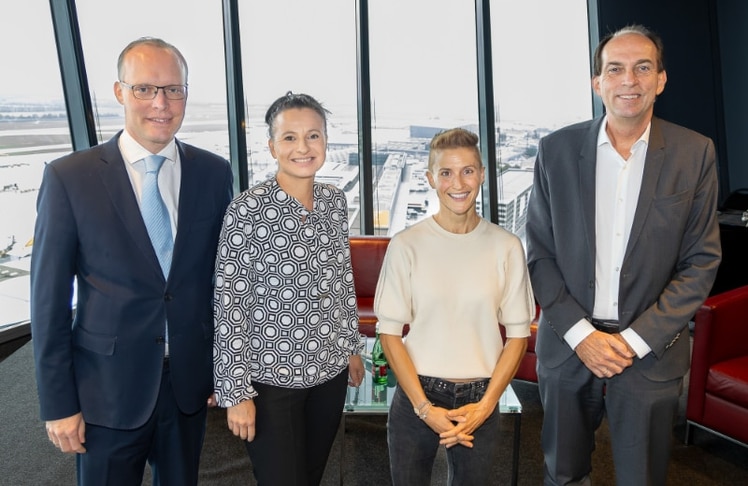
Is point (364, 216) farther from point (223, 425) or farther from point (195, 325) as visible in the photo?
point (195, 325)

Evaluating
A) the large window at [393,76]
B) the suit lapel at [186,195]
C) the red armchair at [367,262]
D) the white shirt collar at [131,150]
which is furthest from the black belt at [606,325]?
the large window at [393,76]

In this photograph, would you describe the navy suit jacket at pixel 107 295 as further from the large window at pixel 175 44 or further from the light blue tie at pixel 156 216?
the large window at pixel 175 44

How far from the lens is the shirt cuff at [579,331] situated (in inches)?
75.5

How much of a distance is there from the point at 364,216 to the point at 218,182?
13.0ft

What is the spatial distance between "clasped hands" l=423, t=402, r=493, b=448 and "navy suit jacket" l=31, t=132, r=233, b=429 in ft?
2.42

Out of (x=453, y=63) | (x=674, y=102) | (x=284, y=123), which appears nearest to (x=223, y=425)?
(x=284, y=123)

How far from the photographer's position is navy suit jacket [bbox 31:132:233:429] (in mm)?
1586

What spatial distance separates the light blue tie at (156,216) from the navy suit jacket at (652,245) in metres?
1.20

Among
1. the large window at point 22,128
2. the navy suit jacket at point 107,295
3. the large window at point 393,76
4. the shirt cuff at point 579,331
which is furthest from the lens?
the large window at point 393,76

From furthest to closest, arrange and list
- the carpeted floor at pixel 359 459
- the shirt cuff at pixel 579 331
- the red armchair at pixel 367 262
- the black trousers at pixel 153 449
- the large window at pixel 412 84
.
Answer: the large window at pixel 412 84 < the red armchair at pixel 367 262 < the carpeted floor at pixel 359 459 < the shirt cuff at pixel 579 331 < the black trousers at pixel 153 449

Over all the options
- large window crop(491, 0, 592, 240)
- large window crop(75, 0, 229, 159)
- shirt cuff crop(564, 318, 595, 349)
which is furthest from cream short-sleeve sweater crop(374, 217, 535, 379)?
large window crop(491, 0, 592, 240)

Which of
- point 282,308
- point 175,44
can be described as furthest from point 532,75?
point 282,308

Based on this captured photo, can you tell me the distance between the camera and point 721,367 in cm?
296

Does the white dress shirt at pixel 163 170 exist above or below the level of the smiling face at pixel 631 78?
below
